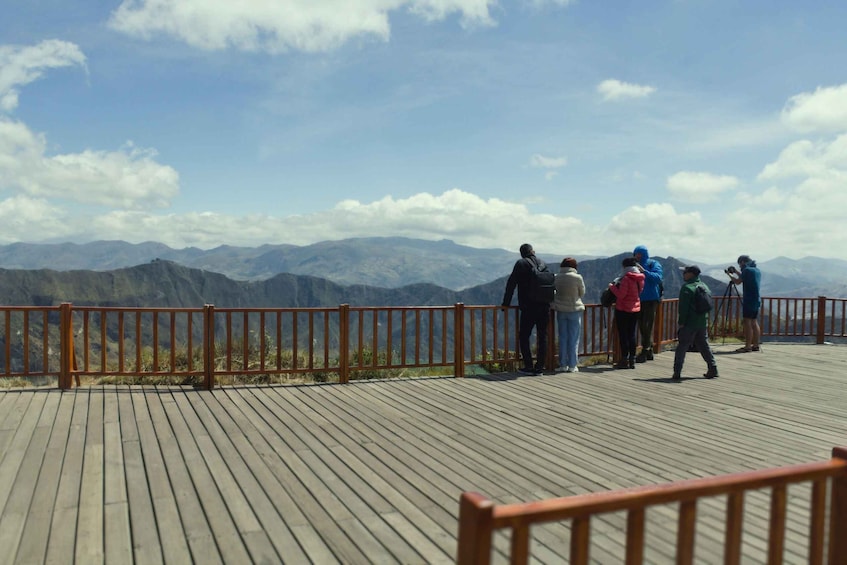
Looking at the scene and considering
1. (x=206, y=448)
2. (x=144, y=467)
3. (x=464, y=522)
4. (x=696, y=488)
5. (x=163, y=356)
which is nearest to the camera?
(x=464, y=522)

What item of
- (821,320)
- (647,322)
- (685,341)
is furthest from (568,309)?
(821,320)

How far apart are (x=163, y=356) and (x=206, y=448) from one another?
783 cm

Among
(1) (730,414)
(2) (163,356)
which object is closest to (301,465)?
(1) (730,414)

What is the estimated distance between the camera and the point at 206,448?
5.22 meters

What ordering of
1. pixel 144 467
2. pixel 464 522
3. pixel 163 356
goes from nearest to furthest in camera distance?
pixel 464 522, pixel 144 467, pixel 163 356

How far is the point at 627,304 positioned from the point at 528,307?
1.65m

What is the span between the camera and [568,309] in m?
9.28

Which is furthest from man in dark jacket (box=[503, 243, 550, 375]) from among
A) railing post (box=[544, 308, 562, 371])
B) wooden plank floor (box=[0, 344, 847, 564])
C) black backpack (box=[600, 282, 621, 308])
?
black backpack (box=[600, 282, 621, 308])

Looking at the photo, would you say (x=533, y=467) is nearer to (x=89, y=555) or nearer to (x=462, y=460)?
(x=462, y=460)

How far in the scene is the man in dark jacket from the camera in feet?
29.9

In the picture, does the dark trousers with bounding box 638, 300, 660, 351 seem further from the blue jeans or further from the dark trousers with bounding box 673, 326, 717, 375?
the blue jeans

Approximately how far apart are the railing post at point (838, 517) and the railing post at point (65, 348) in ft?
27.0

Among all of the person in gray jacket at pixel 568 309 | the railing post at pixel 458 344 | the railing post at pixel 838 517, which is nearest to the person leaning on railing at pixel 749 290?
the person in gray jacket at pixel 568 309

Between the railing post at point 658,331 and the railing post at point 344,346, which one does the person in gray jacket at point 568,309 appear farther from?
the railing post at point 344,346
